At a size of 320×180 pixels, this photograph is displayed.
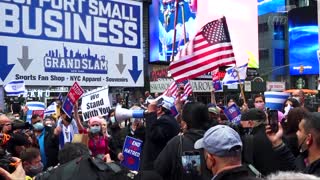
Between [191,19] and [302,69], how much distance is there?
2887cm

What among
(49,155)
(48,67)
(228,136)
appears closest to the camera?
(228,136)

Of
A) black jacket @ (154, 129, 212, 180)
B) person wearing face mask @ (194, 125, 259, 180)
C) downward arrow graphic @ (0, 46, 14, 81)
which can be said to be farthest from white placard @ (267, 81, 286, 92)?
person wearing face mask @ (194, 125, 259, 180)

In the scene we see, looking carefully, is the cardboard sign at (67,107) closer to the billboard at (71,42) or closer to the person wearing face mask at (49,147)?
the person wearing face mask at (49,147)

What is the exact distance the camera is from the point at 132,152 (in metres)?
6.29

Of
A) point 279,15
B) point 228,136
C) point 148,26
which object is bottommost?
point 228,136

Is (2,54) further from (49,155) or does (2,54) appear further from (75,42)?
(49,155)

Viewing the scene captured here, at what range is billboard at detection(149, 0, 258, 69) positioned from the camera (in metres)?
30.9

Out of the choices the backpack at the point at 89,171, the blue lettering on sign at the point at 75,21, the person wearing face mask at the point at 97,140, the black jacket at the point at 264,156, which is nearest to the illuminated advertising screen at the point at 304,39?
the blue lettering on sign at the point at 75,21

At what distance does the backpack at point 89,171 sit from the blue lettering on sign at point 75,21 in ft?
20.1

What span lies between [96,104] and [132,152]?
1459 millimetres

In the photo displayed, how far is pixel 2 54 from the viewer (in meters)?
9.16

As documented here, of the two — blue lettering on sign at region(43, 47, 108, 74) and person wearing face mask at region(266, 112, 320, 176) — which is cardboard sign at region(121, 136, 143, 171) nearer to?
person wearing face mask at region(266, 112, 320, 176)

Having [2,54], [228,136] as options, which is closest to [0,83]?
[2,54]

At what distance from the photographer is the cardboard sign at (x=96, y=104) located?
24.2ft
